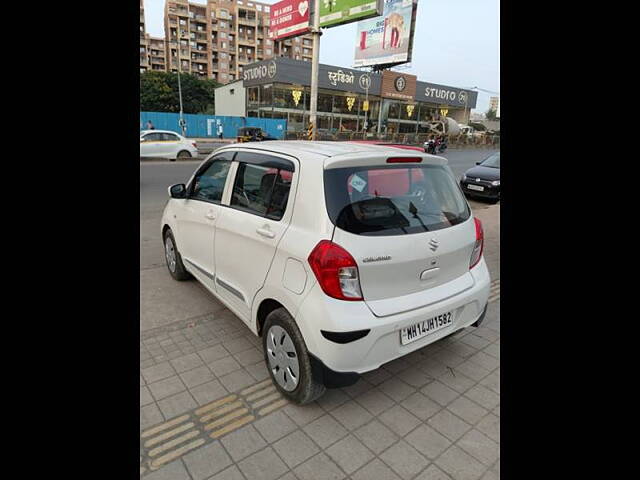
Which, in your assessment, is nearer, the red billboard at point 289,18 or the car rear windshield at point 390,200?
the car rear windshield at point 390,200

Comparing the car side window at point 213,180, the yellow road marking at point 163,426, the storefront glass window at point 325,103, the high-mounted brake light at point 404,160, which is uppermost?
the storefront glass window at point 325,103

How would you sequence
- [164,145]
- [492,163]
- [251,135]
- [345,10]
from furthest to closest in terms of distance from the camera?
1. [251,135]
2. [164,145]
3. [345,10]
4. [492,163]

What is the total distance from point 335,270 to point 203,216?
5.89 ft

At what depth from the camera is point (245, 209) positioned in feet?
9.75

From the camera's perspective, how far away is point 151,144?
17.4 metres

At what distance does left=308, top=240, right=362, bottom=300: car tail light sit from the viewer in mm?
2182

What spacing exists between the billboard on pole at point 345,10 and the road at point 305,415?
14.6 meters

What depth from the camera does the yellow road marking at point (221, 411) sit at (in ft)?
7.91

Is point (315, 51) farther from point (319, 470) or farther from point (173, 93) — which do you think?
point (173, 93)

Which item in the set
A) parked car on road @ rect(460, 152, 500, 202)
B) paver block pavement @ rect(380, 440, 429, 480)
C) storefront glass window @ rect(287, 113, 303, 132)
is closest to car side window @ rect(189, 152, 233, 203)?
paver block pavement @ rect(380, 440, 429, 480)

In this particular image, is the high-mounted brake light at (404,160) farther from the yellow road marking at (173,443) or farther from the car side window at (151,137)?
the car side window at (151,137)

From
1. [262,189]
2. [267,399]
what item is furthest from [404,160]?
[267,399]

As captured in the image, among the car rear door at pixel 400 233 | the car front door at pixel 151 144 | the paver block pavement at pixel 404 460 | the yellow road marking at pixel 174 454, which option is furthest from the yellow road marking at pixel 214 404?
the car front door at pixel 151 144
